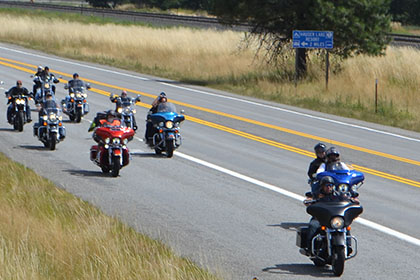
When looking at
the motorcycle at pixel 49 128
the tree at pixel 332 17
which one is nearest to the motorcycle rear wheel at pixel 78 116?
the motorcycle at pixel 49 128

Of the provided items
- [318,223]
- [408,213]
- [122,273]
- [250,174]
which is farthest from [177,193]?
[122,273]

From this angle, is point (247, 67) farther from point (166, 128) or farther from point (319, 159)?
point (319, 159)

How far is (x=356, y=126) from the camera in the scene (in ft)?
83.8

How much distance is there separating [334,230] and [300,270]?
0.92 m

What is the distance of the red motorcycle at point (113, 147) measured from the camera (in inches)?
640

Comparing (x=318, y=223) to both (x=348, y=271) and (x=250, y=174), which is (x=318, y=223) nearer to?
(x=348, y=271)

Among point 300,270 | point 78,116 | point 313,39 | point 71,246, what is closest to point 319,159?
point 300,270

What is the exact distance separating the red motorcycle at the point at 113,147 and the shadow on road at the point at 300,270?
21.0ft

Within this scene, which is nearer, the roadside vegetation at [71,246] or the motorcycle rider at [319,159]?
the roadside vegetation at [71,246]

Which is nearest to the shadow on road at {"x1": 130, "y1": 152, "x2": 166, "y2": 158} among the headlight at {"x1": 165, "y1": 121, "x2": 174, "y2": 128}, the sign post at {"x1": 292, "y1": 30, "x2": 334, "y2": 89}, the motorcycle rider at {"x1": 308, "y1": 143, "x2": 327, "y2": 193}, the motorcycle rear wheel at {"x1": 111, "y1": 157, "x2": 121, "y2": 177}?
the headlight at {"x1": 165, "y1": 121, "x2": 174, "y2": 128}

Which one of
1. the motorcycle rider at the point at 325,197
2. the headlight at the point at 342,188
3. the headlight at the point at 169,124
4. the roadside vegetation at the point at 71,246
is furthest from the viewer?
the headlight at the point at 169,124

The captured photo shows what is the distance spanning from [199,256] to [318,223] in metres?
1.62

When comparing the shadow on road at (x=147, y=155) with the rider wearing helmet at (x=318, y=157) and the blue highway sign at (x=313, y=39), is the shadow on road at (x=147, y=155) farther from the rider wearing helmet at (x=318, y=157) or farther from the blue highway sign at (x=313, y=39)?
the blue highway sign at (x=313, y=39)

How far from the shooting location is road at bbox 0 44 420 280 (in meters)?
11.1
